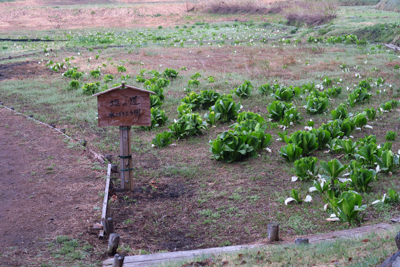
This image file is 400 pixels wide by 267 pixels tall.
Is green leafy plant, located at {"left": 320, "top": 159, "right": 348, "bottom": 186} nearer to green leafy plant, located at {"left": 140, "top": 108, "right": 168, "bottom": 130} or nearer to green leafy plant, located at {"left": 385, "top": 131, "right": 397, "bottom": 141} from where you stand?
green leafy plant, located at {"left": 385, "top": 131, "right": 397, "bottom": 141}

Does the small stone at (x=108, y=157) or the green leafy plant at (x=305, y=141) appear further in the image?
the small stone at (x=108, y=157)

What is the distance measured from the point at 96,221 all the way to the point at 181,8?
47271mm

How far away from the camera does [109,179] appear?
549cm

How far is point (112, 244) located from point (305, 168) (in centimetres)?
287

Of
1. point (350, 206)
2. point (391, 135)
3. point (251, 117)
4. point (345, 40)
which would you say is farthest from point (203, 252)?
point (345, 40)

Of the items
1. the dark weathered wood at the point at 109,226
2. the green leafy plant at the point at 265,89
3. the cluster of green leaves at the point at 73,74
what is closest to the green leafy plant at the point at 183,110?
the green leafy plant at the point at 265,89

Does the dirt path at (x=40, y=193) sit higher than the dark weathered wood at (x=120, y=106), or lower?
lower

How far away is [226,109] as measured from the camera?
324 inches

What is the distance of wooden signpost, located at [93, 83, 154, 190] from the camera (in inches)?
201

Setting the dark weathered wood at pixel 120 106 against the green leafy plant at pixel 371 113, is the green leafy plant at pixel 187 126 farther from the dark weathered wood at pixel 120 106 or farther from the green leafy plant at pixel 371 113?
the green leafy plant at pixel 371 113

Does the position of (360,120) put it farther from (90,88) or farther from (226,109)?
(90,88)

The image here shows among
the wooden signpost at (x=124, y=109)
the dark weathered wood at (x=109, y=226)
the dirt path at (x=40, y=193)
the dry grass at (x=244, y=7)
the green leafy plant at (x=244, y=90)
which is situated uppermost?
the dry grass at (x=244, y=7)

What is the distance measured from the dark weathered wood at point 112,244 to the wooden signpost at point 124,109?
5.63ft

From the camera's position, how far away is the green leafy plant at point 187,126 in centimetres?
740
